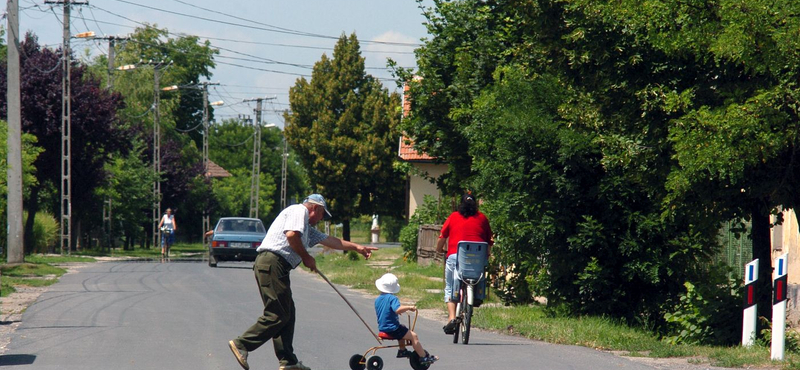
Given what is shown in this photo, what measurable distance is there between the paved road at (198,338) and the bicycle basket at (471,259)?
81cm

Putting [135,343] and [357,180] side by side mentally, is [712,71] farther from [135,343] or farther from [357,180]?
[357,180]

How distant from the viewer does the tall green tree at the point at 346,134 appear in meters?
59.3

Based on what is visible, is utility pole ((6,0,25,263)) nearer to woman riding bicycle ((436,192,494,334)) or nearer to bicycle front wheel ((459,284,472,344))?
woman riding bicycle ((436,192,494,334))

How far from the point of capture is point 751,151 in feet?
31.4

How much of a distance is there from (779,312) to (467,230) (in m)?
3.70

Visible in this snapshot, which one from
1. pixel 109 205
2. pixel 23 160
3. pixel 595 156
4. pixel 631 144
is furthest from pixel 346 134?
pixel 631 144

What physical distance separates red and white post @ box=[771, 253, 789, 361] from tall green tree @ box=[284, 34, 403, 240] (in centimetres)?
4804

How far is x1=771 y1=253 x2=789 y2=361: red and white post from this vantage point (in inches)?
379

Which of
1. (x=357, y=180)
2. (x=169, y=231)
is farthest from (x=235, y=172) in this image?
(x=169, y=231)

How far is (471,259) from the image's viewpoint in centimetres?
1164

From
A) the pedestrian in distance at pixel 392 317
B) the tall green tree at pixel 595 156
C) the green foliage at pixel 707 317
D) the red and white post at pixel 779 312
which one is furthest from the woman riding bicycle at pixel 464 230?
the red and white post at pixel 779 312

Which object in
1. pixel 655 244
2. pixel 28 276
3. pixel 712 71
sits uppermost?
pixel 712 71

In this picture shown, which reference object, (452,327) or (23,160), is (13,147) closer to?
(23,160)

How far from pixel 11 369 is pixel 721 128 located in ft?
22.7
